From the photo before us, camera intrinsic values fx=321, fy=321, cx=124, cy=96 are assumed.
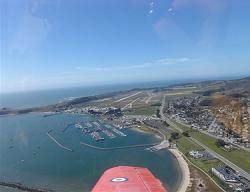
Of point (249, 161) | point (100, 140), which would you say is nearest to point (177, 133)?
point (100, 140)

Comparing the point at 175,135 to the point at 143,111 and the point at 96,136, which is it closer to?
the point at 96,136

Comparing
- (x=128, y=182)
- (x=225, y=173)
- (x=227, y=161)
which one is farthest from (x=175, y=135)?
(x=128, y=182)

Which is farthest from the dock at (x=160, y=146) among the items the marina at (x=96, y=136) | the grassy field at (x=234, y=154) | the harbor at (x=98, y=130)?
the marina at (x=96, y=136)

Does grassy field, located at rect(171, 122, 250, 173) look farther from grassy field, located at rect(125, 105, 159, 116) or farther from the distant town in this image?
grassy field, located at rect(125, 105, 159, 116)

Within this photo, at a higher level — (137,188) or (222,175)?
(137,188)

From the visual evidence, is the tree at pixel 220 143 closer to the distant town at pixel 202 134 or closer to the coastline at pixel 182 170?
the distant town at pixel 202 134

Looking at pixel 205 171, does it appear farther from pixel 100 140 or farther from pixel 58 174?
pixel 100 140
